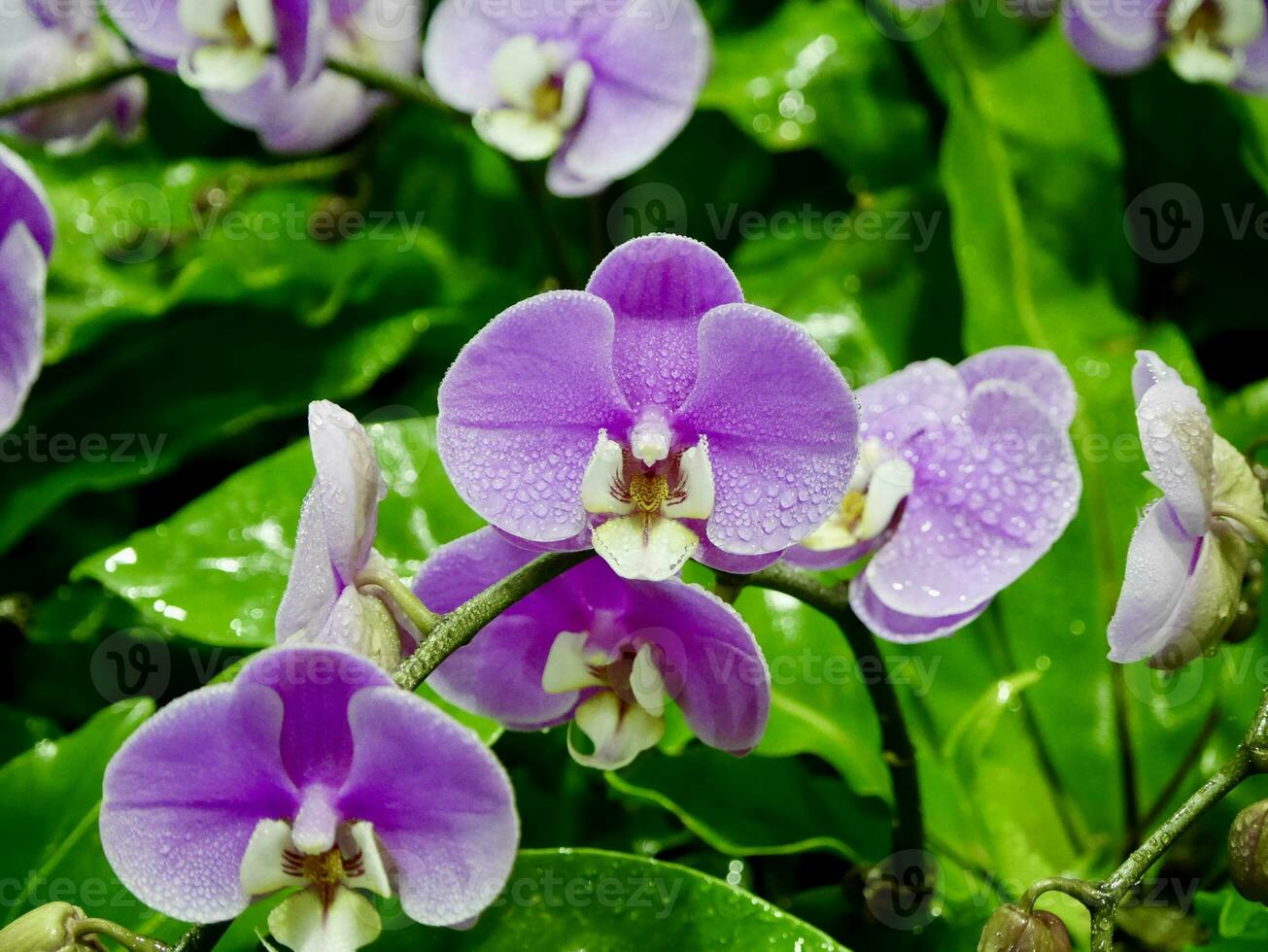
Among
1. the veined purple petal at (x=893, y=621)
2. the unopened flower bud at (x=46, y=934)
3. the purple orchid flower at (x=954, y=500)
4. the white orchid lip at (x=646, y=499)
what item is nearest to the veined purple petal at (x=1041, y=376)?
the purple orchid flower at (x=954, y=500)

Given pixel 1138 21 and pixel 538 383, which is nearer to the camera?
pixel 538 383

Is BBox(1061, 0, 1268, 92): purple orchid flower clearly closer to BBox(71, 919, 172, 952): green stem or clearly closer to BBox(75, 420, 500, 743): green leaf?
BBox(75, 420, 500, 743): green leaf

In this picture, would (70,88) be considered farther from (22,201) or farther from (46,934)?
(46,934)

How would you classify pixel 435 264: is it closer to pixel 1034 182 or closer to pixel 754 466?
pixel 1034 182

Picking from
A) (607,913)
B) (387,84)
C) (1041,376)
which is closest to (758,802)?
(607,913)

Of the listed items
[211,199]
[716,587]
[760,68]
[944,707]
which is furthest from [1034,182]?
[211,199]
